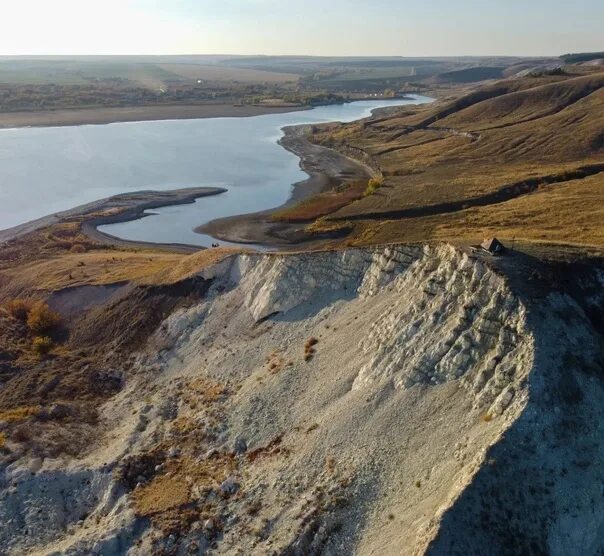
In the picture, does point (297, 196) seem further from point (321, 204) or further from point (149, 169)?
point (149, 169)

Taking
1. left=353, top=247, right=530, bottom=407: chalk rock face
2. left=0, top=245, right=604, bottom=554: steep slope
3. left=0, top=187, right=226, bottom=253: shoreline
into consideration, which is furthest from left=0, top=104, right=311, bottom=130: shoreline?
left=353, top=247, right=530, bottom=407: chalk rock face

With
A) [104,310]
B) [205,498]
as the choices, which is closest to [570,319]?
[205,498]

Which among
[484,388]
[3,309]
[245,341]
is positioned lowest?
[3,309]

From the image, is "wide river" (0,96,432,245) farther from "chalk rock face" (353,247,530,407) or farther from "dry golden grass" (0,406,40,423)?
"chalk rock face" (353,247,530,407)

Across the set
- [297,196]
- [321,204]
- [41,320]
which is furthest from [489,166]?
[41,320]

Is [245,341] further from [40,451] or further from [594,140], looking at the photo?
[594,140]

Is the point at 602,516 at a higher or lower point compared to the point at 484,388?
lower
